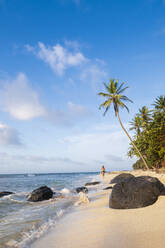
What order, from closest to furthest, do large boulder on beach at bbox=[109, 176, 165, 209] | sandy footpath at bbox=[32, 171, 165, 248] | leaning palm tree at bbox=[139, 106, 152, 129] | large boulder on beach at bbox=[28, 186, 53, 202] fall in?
sandy footpath at bbox=[32, 171, 165, 248] < large boulder on beach at bbox=[109, 176, 165, 209] < large boulder on beach at bbox=[28, 186, 53, 202] < leaning palm tree at bbox=[139, 106, 152, 129]

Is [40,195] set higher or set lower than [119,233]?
lower

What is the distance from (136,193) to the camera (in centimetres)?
484

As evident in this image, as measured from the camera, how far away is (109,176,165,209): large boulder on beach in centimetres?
471

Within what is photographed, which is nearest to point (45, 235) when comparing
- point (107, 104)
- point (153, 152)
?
point (107, 104)

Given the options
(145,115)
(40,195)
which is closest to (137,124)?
(145,115)

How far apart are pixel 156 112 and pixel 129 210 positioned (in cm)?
2917

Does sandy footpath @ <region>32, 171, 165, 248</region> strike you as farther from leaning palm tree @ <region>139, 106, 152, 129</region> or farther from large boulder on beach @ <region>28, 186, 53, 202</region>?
leaning palm tree @ <region>139, 106, 152, 129</region>

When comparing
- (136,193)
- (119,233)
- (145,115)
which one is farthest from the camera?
(145,115)

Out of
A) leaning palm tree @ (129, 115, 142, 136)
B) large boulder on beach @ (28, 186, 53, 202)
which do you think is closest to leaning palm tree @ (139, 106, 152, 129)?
leaning palm tree @ (129, 115, 142, 136)

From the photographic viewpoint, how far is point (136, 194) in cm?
483

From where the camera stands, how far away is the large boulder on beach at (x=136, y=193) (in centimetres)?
471

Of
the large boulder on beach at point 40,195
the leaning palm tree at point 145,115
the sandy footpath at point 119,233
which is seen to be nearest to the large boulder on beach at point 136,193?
the sandy footpath at point 119,233

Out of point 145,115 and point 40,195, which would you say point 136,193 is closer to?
point 40,195

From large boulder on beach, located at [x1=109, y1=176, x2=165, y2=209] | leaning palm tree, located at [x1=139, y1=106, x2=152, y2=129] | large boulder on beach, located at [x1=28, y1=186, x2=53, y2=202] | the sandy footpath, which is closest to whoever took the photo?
the sandy footpath
